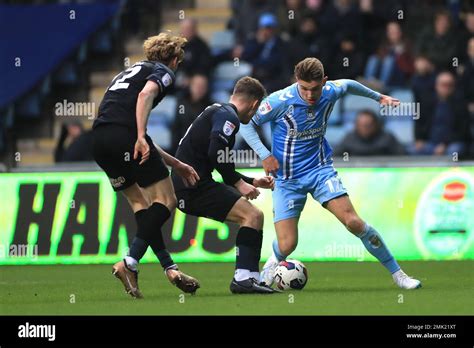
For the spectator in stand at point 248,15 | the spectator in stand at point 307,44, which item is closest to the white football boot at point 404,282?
the spectator in stand at point 307,44

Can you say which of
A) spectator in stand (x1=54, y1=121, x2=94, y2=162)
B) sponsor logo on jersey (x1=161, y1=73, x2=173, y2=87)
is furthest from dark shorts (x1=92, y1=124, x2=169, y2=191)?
spectator in stand (x1=54, y1=121, x2=94, y2=162)

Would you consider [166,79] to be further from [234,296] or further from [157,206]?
[234,296]

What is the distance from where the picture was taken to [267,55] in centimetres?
1916

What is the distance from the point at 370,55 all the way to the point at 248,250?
357 inches

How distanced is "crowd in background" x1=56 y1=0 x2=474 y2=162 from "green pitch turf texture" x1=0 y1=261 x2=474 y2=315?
375cm

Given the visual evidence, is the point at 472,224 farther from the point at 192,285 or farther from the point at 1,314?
the point at 1,314

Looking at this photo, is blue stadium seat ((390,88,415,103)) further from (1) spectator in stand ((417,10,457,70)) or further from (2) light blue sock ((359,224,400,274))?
A: (2) light blue sock ((359,224,400,274))

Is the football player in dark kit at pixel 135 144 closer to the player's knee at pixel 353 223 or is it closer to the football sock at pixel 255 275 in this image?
the football sock at pixel 255 275

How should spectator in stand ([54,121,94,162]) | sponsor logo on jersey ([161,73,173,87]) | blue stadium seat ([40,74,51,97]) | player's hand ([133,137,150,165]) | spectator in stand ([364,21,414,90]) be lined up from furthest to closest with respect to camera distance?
1. blue stadium seat ([40,74,51,97])
2. spectator in stand ([364,21,414,90])
3. spectator in stand ([54,121,94,162])
4. sponsor logo on jersey ([161,73,173,87])
5. player's hand ([133,137,150,165])

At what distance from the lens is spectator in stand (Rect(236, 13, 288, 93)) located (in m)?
18.8

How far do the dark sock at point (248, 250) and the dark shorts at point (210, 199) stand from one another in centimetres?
25

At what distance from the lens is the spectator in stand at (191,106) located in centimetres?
1841

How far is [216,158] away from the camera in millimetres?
10820

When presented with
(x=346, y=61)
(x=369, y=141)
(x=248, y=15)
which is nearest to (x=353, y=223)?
(x=369, y=141)
